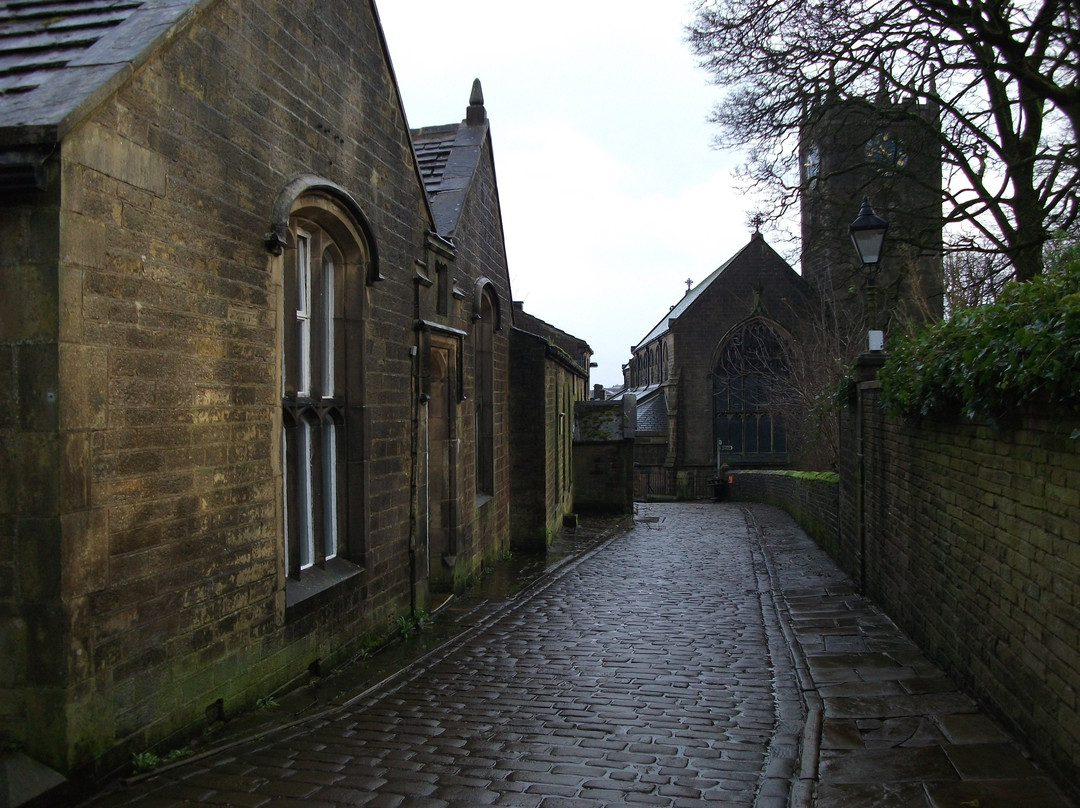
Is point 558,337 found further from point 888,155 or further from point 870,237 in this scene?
point 870,237

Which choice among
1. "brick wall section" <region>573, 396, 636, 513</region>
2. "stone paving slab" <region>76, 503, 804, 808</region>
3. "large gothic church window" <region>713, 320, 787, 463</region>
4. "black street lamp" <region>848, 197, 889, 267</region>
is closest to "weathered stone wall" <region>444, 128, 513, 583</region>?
"stone paving slab" <region>76, 503, 804, 808</region>

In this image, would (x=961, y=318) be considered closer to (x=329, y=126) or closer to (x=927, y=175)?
(x=329, y=126)

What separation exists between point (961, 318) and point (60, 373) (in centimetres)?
670

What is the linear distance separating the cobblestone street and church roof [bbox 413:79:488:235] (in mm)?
5744

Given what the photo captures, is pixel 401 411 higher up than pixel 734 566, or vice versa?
pixel 401 411

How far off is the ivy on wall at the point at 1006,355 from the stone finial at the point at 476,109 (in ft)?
30.1

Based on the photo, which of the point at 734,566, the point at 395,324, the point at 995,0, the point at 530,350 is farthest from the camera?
the point at 530,350

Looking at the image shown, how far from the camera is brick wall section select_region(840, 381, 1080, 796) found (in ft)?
15.0

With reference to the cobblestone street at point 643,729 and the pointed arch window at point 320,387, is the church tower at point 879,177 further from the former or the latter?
the pointed arch window at point 320,387

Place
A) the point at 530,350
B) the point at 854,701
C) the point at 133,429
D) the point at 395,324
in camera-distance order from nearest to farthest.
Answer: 1. the point at 133,429
2. the point at 854,701
3. the point at 395,324
4. the point at 530,350

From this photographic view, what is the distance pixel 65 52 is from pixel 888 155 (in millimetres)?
15046

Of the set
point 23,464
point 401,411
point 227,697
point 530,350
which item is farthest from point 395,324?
point 530,350

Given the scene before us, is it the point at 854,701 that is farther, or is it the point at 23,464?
the point at 854,701

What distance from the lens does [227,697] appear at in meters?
5.68
